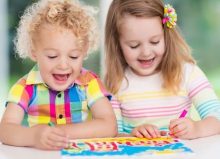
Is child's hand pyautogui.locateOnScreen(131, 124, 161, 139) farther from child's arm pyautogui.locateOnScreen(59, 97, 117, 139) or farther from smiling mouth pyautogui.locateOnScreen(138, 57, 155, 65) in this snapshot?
smiling mouth pyautogui.locateOnScreen(138, 57, 155, 65)

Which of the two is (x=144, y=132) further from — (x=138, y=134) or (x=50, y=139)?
(x=50, y=139)

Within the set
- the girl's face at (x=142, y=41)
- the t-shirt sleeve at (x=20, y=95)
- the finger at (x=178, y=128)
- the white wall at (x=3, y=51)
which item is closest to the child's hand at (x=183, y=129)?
the finger at (x=178, y=128)

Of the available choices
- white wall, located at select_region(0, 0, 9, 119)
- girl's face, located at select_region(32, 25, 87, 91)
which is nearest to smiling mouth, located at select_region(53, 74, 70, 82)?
girl's face, located at select_region(32, 25, 87, 91)

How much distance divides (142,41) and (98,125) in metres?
0.31

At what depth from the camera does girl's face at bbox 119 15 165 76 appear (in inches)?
59.1

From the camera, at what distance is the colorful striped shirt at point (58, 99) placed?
1.45m

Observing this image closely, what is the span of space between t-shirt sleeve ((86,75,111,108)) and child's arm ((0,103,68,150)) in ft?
0.69

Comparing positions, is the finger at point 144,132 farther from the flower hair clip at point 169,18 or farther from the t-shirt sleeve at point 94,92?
the flower hair clip at point 169,18

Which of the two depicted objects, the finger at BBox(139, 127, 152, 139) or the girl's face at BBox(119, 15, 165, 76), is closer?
the finger at BBox(139, 127, 152, 139)

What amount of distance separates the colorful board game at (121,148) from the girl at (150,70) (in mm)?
275

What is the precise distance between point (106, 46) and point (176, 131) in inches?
18.5

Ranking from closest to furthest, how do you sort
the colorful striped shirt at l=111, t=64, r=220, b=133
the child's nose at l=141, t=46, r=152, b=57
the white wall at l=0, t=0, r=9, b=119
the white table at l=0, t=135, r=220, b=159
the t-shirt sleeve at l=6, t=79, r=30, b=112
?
the white table at l=0, t=135, r=220, b=159
the t-shirt sleeve at l=6, t=79, r=30, b=112
the child's nose at l=141, t=46, r=152, b=57
the colorful striped shirt at l=111, t=64, r=220, b=133
the white wall at l=0, t=0, r=9, b=119

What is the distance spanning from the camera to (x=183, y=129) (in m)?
1.29

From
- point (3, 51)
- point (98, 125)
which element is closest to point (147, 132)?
point (98, 125)
